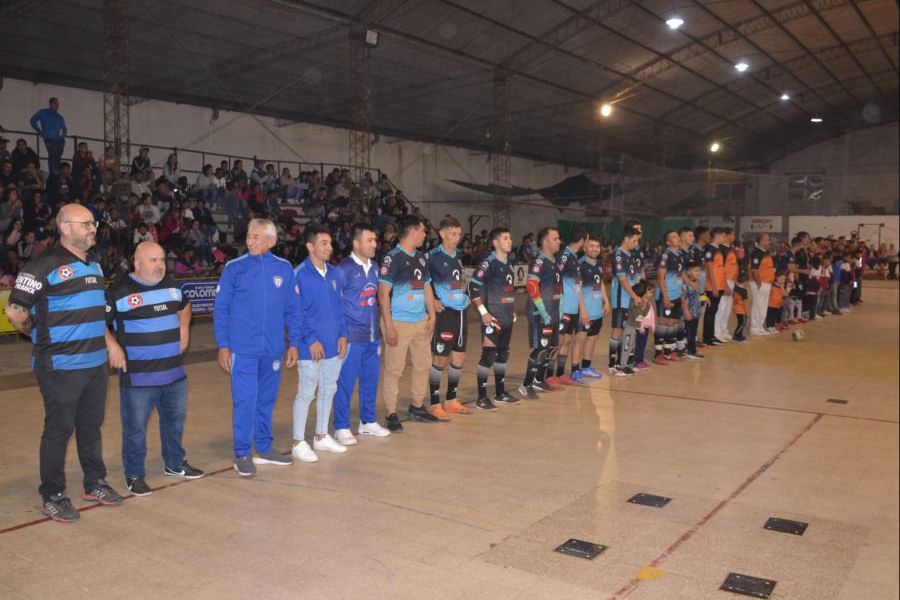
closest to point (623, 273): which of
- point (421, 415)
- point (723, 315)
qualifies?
point (421, 415)

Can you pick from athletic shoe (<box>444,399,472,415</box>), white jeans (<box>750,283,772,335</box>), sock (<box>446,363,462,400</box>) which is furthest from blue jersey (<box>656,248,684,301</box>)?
athletic shoe (<box>444,399,472,415</box>)

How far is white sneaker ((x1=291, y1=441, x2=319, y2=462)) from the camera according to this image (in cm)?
559

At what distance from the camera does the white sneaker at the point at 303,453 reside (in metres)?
5.59

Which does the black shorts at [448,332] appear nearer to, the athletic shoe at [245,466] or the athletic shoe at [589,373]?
the athletic shoe at [245,466]

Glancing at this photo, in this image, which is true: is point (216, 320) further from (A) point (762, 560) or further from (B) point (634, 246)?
(B) point (634, 246)

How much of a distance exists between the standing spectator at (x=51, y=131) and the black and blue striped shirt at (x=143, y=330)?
1198 cm

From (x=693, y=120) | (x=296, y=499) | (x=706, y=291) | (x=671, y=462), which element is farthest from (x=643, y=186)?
(x=296, y=499)

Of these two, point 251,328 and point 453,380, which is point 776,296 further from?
point 251,328

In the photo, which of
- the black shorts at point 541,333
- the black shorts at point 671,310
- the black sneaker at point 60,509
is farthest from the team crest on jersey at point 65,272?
the black shorts at point 671,310

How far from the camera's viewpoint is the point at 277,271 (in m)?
5.31

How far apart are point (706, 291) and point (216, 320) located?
878 cm

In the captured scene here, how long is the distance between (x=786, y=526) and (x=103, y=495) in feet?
13.6

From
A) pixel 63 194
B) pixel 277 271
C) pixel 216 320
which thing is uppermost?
pixel 63 194

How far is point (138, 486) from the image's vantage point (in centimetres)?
484
